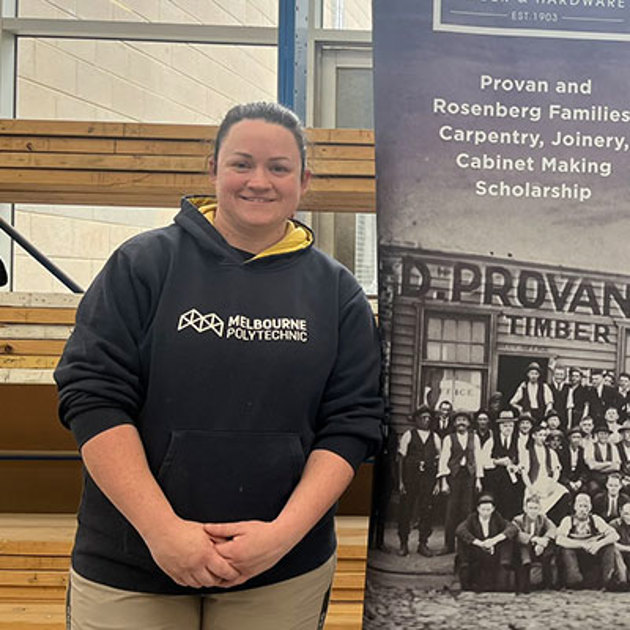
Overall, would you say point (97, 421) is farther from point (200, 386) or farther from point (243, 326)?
point (243, 326)

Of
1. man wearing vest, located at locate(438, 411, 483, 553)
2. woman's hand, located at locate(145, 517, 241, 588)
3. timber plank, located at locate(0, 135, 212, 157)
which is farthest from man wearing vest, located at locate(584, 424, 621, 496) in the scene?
timber plank, located at locate(0, 135, 212, 157)

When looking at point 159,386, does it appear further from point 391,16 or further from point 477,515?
point 391,16

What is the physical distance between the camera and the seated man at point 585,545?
188 centimetres

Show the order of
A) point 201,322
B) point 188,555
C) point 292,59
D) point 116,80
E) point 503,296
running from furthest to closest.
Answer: point 116,80
point 292,59
point 503,296
point 201,322
point 188,555

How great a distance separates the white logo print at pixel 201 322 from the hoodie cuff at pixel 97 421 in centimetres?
18

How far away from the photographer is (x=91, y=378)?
4.83 ft

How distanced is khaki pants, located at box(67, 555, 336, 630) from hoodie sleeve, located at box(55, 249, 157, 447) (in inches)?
10.6

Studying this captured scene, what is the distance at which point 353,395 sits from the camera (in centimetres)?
158

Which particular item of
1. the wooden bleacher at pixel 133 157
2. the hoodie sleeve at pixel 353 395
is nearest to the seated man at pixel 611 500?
the hoodie sleeve at pixel 353 395

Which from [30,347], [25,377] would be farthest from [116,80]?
[25,377]

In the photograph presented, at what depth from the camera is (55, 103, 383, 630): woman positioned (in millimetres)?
1449

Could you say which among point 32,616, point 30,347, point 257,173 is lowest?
point 32,616

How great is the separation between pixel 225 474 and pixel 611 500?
89 centimetres

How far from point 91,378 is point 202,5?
324cm
